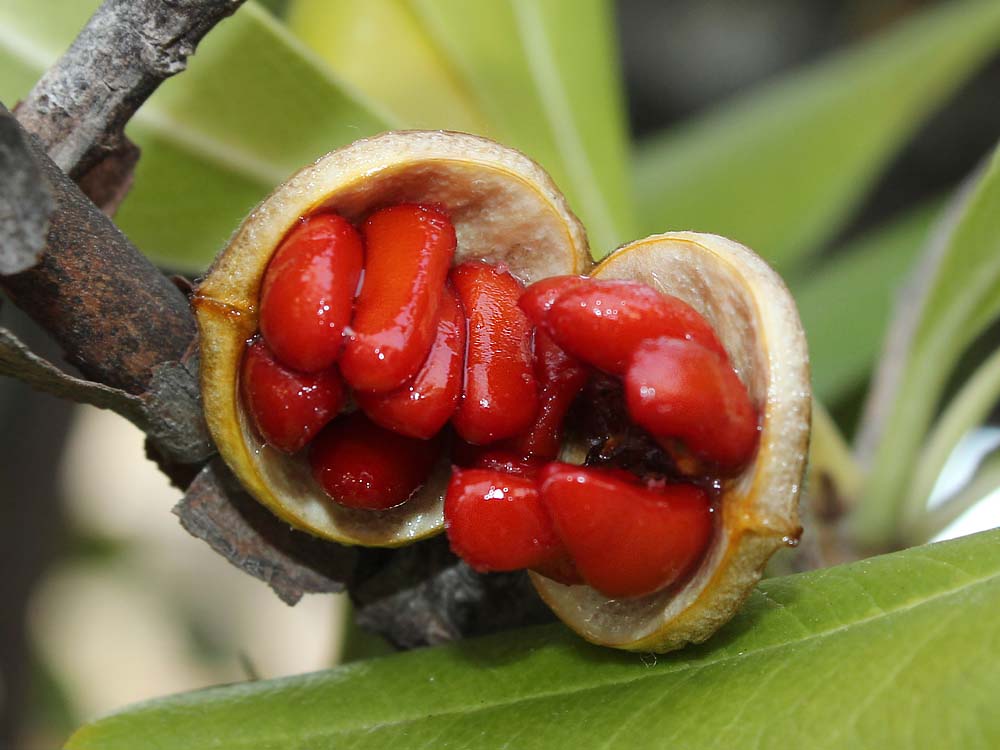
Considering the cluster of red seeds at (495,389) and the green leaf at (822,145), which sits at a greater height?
the green leaf at (822,145)

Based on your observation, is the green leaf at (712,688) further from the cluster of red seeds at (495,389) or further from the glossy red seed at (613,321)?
the glossy red seed at (613,321)

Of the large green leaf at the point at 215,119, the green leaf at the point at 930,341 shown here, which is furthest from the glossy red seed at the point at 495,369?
the green leaf at the point at 930,341

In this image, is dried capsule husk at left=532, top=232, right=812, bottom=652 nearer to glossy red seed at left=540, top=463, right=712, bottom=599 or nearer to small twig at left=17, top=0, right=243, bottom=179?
glossy red seed at left=540, top=463, right=712, bottom=599

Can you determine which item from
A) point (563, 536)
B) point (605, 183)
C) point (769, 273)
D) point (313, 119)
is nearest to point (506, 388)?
point (563, 536)

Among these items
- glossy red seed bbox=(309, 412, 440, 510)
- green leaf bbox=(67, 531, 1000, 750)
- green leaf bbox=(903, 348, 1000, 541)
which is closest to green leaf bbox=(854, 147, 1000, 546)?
green leaf bbox=(903, 348, 1000, 541)

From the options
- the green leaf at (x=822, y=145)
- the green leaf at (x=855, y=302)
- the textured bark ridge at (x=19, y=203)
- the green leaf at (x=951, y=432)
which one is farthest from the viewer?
the green leaf at (x=822, y=145)

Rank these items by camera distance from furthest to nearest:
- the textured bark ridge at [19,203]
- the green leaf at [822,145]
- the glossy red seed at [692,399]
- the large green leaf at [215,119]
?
1. the green leaf at [822,145]
2. the large green leaf at [215,119]
3. the glossy red seed at [692,399]
4. the textured bark ridge at [19,203]

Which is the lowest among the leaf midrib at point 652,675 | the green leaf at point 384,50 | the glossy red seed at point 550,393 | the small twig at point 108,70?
the leaf midrib at point 652,675
